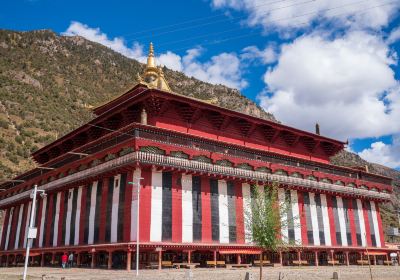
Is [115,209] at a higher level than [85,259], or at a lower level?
higher

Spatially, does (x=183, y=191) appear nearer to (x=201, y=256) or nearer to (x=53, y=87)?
(x=201, y=256)

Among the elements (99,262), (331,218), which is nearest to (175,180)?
(99,262)

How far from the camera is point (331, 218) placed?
49344 millimetres

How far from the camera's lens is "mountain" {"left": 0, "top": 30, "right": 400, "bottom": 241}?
363ft

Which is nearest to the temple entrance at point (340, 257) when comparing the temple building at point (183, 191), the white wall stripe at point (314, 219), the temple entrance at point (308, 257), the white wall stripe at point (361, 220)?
the temple building at point (183, 191)

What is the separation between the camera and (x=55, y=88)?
436 ft

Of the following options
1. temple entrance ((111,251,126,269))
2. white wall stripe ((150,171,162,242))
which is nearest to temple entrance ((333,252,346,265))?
white wall stripe ((150,171,162,242))

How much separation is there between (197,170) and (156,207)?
539cm

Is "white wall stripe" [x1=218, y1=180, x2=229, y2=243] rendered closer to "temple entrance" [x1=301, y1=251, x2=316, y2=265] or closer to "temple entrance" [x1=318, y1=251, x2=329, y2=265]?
"temple entrance" [x1=301, y1=251, x2=316, y2=265]

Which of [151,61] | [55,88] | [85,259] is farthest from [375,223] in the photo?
[55,88]

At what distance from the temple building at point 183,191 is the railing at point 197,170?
0.13m

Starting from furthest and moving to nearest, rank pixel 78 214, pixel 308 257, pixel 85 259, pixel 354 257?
pixel 354 257, pixel 308 257, pixel 78 214, pixel 85 259

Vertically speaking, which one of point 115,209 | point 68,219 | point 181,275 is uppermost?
point 115,209

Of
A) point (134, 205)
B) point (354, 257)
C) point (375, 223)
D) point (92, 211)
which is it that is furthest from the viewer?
point (375, 223)
